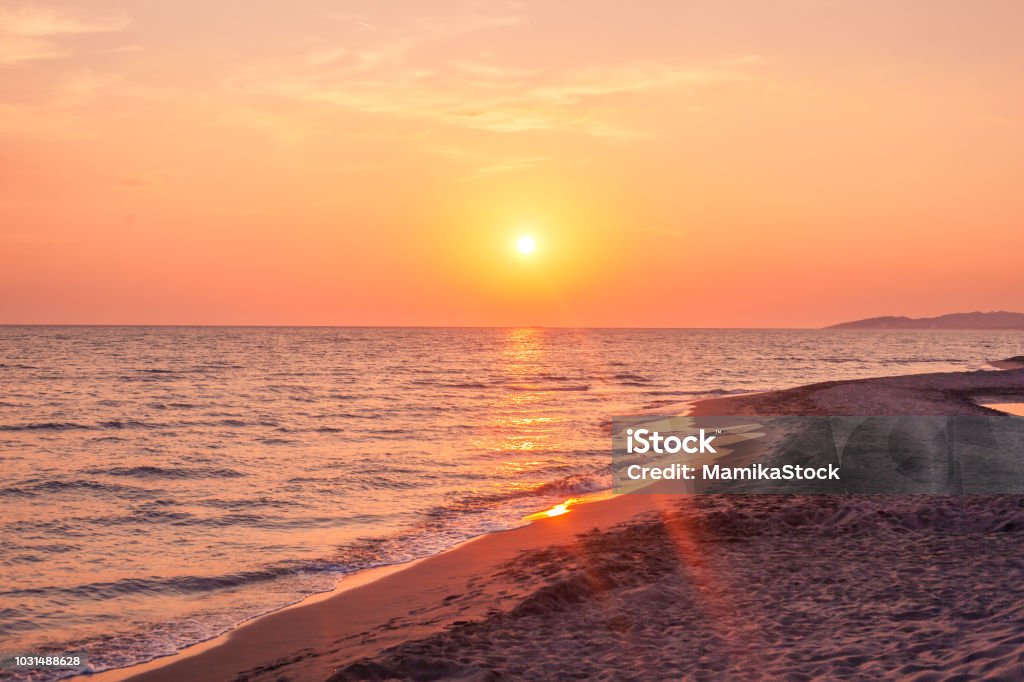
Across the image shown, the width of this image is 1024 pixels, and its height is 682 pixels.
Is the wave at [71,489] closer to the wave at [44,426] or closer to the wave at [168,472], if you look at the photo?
the wave at [168,472]

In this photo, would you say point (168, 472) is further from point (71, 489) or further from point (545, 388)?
point (545, 388)

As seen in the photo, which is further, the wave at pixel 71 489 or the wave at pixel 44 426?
the wave at pixel 44 426

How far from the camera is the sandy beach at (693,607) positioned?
7.46 metres

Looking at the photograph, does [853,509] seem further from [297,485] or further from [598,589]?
[297,485]

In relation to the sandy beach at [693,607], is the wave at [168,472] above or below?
below

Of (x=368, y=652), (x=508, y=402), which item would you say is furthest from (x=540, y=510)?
(x=508, y=402)

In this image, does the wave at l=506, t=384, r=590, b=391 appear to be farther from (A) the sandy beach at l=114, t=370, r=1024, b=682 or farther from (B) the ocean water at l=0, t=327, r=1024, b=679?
(A) the sandy beach at l=114, t=370, r=1024, b=682

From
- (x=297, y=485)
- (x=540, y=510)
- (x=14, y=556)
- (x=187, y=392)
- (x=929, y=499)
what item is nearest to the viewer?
(x=14, y=556)

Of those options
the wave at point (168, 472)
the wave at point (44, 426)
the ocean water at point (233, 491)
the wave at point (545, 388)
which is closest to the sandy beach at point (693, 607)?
the ocean water at point (233, 491)

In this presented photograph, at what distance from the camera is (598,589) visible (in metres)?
10.2

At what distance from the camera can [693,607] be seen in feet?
30.3

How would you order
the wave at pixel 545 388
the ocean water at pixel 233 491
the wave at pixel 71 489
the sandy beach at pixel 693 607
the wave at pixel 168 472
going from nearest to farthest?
the sandy beach at pixel 693 607 → the ocean water at pixel 233 491 → the wave at pixel 71 489 → the wave at pixel 168 472 → the wave at pixel 545 388

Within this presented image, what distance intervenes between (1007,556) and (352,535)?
11662 millimetres

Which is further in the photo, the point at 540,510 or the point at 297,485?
the point at 297,485
